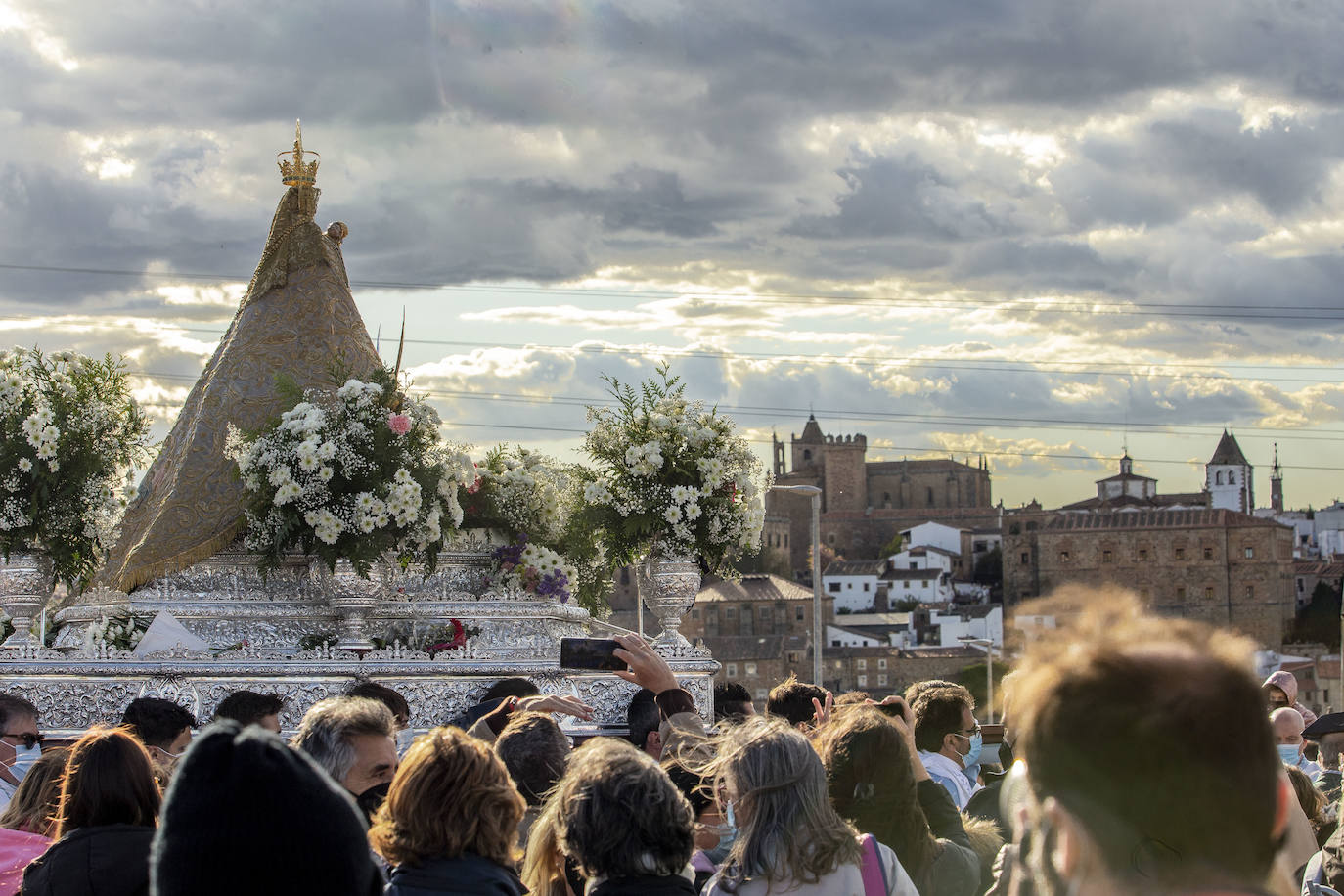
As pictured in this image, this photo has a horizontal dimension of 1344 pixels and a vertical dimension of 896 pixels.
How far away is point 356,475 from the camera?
43.4 feet

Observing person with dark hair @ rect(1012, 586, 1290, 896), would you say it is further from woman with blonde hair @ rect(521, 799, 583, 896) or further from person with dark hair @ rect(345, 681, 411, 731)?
person with dark hair @ rect(345, 681, 411, 731)

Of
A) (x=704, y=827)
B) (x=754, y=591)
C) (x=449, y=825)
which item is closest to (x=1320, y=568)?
(x=754, y=591)

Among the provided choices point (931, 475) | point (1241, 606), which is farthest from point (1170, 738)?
point (931, 475)

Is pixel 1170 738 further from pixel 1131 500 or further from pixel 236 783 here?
pixel 1131 500

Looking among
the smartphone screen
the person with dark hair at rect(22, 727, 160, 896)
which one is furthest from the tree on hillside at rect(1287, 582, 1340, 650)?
the person with dark hair at rect(22, 727, 160, 896)

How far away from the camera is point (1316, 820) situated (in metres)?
6.77

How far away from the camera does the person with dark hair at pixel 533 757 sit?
556 centimetres

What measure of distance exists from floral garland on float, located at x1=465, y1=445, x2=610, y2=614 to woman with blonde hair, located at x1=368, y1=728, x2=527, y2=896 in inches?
392

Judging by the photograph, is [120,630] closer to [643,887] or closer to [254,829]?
[643,887]

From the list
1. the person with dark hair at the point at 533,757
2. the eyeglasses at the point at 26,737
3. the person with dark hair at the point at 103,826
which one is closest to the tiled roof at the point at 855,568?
the eyeglasses at the point at 26,737

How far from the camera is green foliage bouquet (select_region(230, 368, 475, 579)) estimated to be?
1301 cm

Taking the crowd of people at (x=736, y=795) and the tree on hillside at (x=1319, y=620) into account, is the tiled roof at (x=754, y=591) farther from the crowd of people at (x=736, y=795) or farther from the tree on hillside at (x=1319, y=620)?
the crowd of people at (x=736, y=795)

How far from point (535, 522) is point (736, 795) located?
35.4ft

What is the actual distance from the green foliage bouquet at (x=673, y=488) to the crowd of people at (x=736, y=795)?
17.2ft
